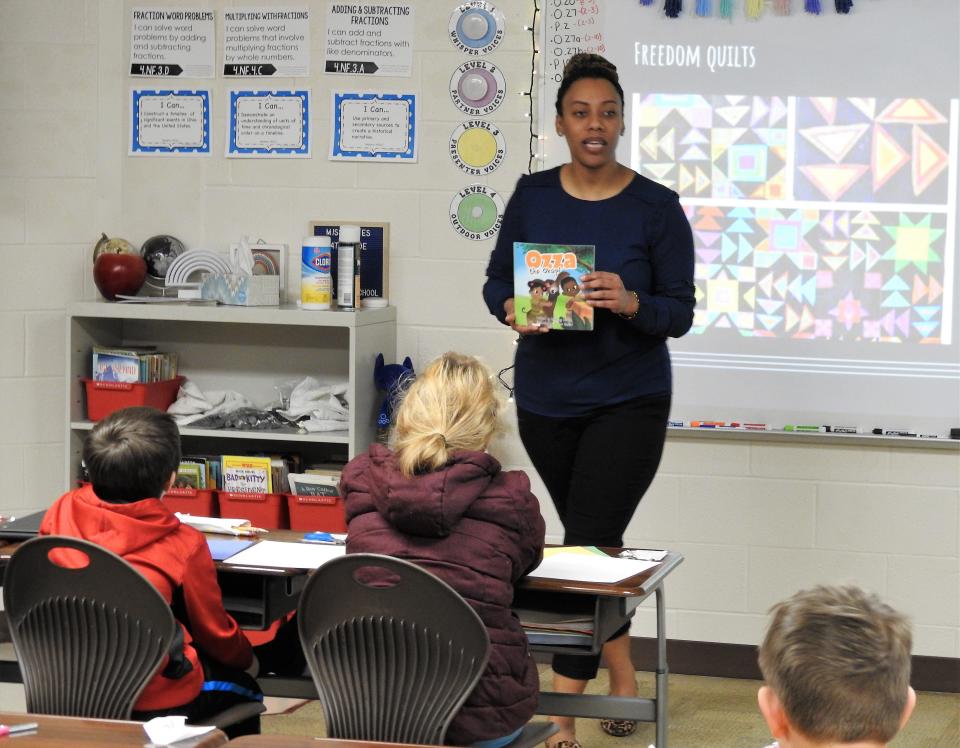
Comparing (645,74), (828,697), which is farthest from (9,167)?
(828,697)

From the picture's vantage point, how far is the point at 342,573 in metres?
2.16

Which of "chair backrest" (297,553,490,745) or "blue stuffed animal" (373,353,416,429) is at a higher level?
"blue stuffed animal" (373,353,416,429)

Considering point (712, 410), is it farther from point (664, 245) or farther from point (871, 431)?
point (664, 245)

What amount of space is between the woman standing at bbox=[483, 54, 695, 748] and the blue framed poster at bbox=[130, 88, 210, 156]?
64.2 inches

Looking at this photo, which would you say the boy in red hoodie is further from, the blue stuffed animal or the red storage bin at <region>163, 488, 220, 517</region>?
the red storage bin at <region>163, 488, 220, 517</region>

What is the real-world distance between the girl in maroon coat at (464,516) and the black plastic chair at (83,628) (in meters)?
0.40

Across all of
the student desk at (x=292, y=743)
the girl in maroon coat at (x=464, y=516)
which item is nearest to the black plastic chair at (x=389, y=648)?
the girl in maroon coat at (x=464, y=516)

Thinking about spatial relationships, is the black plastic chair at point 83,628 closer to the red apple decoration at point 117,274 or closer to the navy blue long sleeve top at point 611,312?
the navy blue long sleeve top at point 611,312

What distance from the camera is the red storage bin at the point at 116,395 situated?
14.1ft

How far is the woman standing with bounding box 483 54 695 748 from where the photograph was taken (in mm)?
3193

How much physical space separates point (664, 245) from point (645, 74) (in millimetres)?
1141

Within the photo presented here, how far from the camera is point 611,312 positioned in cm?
320

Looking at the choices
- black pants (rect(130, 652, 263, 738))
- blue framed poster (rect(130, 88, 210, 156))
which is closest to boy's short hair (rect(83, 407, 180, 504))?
black pants (rect(130, 652, 263, 738))

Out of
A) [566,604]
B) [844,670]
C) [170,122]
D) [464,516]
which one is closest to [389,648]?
[464,516]
